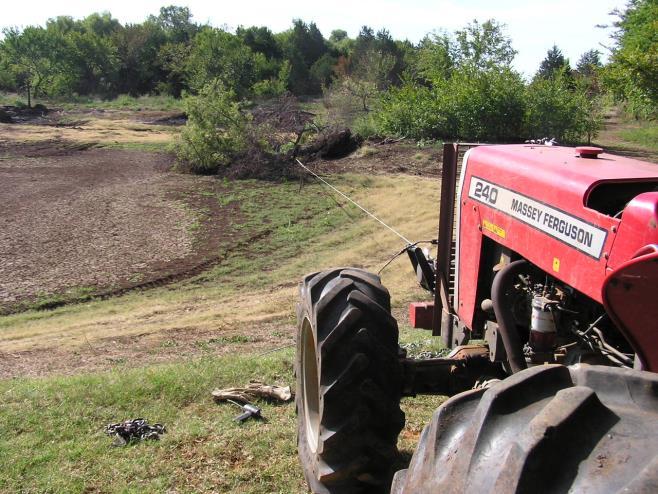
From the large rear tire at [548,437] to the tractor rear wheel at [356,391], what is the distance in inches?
57.5

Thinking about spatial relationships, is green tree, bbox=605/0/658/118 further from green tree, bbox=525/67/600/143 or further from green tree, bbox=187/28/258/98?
green tree, bbox=187/28/258/98

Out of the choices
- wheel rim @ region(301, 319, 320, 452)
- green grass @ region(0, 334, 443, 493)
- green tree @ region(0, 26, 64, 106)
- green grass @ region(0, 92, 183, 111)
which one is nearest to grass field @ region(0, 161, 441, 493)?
green grass @ region(0, 334, 443, 493)

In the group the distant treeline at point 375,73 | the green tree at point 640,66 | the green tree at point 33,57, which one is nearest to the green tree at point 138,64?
the distant treeline at point 375,73

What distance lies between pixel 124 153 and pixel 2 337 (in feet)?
59.2

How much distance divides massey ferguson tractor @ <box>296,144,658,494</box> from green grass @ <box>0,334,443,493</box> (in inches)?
18.4

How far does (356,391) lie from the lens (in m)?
3.76

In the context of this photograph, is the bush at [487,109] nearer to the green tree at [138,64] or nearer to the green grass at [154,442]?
the green grass at [154,442]

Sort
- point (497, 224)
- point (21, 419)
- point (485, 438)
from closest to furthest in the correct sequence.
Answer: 1. point (485, 438)
2. point (497, 224)
3. point (21, 419)

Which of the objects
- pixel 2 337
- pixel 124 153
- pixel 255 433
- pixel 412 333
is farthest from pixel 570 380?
pixel 124 153

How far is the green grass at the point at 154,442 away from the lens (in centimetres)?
456

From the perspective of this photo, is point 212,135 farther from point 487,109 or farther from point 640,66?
point 640,66

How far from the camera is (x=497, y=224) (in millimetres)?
4090

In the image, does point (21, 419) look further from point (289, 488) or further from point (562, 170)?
point (562, 170)

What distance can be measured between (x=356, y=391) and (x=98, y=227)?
43.0 ft
